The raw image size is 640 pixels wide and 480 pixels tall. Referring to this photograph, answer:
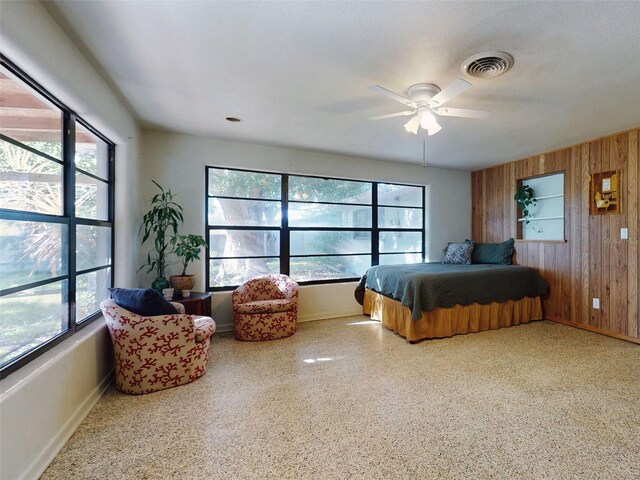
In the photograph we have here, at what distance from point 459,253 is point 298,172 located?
2897 millimetres

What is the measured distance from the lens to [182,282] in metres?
3.15

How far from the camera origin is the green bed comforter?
3.24 m

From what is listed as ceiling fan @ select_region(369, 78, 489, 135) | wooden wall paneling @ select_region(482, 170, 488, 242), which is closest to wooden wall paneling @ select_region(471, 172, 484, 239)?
wooden wall paneling @ select_region(482, 170, 488, 242)

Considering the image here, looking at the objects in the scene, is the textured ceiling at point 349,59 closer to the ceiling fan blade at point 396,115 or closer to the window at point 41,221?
the ceiling fan blade at point 396,115

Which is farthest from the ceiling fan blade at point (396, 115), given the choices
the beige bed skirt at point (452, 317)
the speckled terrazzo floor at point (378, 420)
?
the speckled terrazzo floor at point (378, 420)

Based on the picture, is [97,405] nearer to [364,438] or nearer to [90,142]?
[364,438]

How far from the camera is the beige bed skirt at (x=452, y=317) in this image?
10.8ft

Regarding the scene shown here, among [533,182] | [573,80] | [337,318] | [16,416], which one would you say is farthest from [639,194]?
[16,416]

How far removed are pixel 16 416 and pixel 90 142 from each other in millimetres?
2046

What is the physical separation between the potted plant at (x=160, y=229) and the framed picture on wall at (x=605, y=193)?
5.03m

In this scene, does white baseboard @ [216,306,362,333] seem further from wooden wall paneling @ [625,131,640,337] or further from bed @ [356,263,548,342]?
wooden wall paneling @ [625,131,640,337]

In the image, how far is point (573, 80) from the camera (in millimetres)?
2176

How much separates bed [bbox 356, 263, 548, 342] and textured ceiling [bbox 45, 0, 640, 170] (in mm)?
1746

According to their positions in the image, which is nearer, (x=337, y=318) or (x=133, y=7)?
(x=133, y=7)
